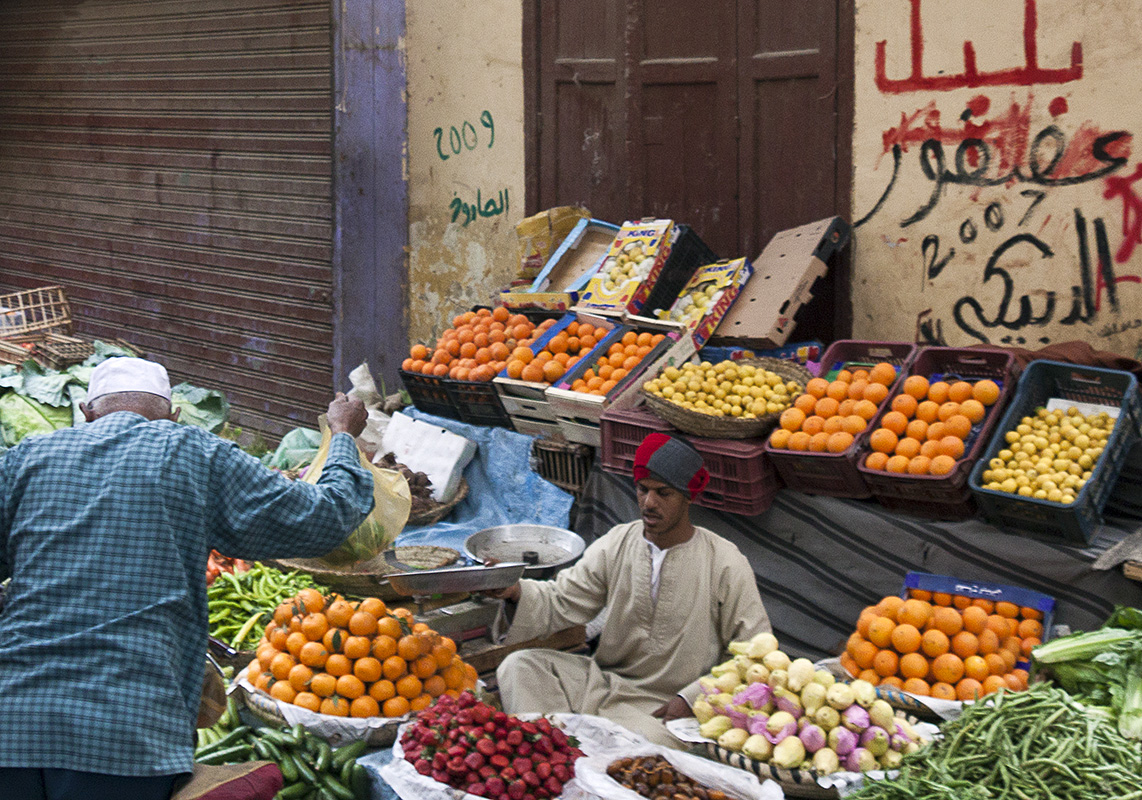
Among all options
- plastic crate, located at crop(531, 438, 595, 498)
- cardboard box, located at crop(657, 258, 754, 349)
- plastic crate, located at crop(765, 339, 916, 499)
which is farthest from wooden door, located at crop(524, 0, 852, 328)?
plastic crate, located at crop(531, 438, 595, 498)

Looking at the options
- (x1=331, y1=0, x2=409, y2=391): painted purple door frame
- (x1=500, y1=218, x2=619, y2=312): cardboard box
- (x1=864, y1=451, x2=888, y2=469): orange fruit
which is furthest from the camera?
(x1=331, y1=0, x2=409, y2=391): painted purple door frame

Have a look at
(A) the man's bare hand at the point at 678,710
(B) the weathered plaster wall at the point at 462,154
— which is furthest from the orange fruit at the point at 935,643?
(B) the weathered plaster wall at the point at 462,154

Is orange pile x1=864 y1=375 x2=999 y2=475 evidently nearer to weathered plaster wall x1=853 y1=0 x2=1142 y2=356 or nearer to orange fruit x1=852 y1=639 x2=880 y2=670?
orange fruit x1=852 y1=639 x2=880 y2=670

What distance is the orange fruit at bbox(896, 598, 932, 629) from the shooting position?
377 cm

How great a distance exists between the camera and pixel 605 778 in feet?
10.4

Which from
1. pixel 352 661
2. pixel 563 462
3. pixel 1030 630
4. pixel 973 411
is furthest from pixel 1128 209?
pixel 352 661

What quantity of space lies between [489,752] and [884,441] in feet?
7.01

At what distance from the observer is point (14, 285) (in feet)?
40.7

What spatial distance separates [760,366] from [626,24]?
278cm

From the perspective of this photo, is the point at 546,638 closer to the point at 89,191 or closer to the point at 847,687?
the point at 847,687

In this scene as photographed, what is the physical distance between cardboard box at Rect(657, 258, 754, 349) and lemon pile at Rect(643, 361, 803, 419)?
0.48 meters

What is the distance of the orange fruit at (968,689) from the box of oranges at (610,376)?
88.1 inches

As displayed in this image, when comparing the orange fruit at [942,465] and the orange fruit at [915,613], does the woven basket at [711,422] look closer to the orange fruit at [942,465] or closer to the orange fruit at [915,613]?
the orange fruit at [942,465]

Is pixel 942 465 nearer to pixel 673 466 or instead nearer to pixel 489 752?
pixel 673 466
